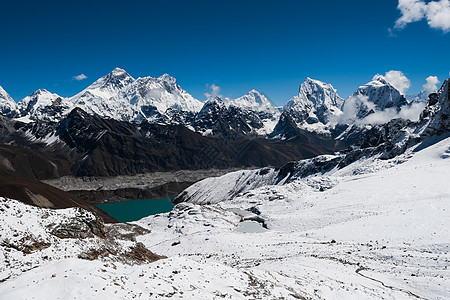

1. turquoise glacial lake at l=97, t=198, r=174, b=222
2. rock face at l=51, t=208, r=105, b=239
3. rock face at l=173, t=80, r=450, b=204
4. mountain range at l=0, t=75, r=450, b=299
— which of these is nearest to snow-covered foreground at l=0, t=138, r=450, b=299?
mountain range at l=0, t=75, r=450, b=299

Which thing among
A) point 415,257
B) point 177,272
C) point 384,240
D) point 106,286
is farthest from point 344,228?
point 106,286

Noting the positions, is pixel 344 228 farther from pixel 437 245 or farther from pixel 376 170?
pixel 376 170

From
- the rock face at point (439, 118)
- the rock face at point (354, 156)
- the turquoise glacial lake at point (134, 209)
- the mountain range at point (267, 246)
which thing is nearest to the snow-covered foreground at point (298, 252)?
the mountain range at point (267, 246)

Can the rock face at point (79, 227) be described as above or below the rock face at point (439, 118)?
below

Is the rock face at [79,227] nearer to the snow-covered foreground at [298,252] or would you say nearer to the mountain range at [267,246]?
the mountain range at [267,246]

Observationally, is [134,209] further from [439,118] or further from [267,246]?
[439,118]
